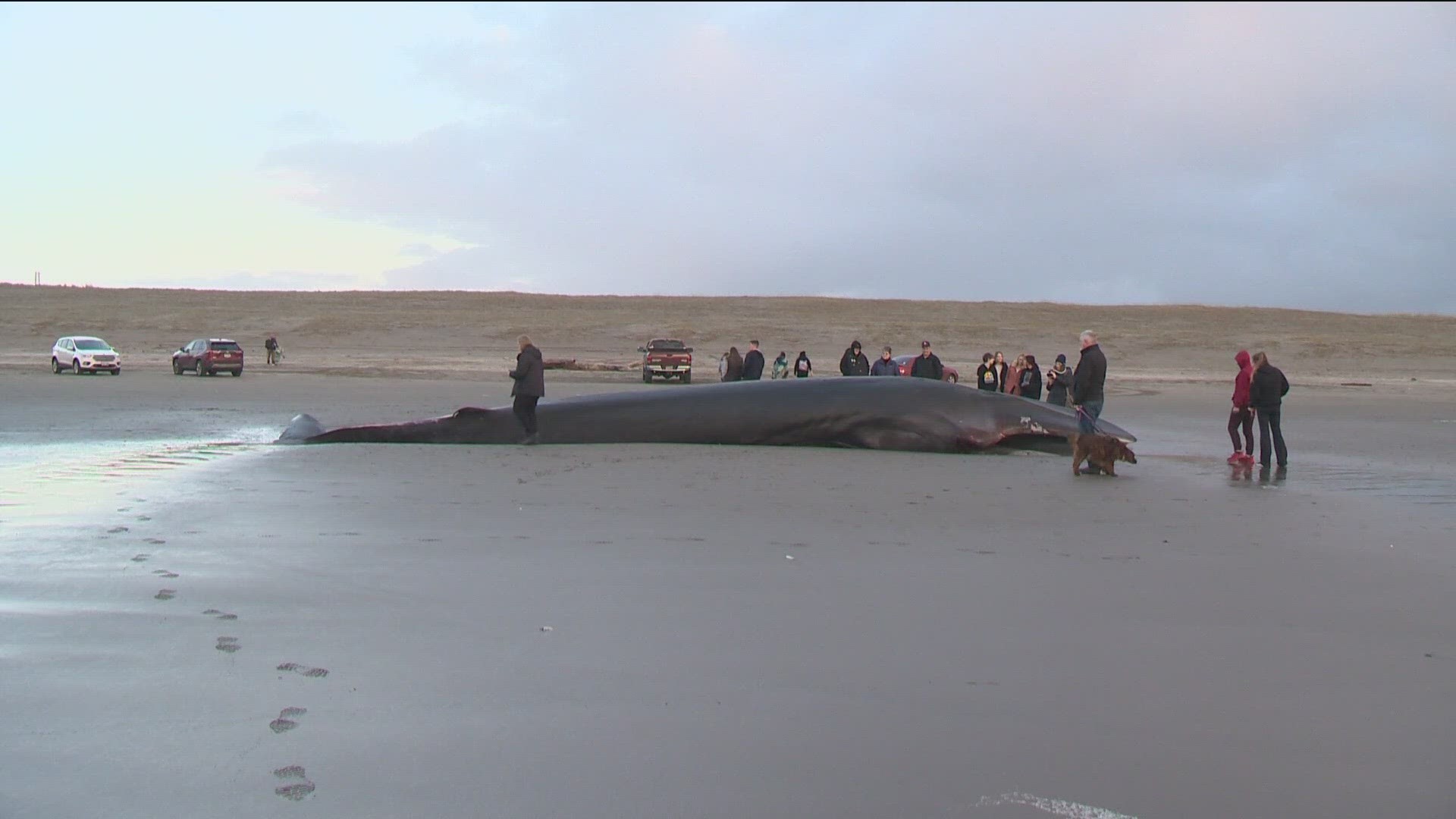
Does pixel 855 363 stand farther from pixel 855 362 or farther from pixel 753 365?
pixel 753 365

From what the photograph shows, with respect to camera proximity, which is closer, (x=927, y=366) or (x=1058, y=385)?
(x=1058, y=385)

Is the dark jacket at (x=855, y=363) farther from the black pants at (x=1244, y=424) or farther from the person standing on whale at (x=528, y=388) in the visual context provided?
the person standing on whale at (x=528, y=388)

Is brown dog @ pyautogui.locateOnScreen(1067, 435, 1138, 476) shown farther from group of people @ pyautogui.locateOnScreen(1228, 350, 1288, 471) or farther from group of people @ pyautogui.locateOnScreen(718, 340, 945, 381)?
group of people @ pyautogui.locateOnScreen(718, 340, 945, 381)

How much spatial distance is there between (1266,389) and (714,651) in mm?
9706

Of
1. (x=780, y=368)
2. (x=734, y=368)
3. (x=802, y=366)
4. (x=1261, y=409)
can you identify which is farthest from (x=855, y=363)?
(x=780, y=368)

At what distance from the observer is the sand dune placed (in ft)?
142

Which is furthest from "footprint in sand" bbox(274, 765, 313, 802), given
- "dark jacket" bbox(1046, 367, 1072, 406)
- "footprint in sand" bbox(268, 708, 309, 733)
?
"dark jacket" bbox(1046, 367, 1072, 406)

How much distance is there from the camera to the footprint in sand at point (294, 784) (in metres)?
3.20

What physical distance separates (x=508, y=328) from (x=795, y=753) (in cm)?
5487

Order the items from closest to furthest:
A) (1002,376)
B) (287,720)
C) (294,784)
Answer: (294,784) → (287,720) → (1002,376)

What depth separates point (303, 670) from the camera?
4227 mm

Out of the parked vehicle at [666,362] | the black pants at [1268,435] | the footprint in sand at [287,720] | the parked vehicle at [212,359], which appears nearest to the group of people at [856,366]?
the parked vehicle at [666,362]

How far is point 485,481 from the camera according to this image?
31.9ft

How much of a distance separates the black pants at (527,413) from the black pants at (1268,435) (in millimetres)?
7630
